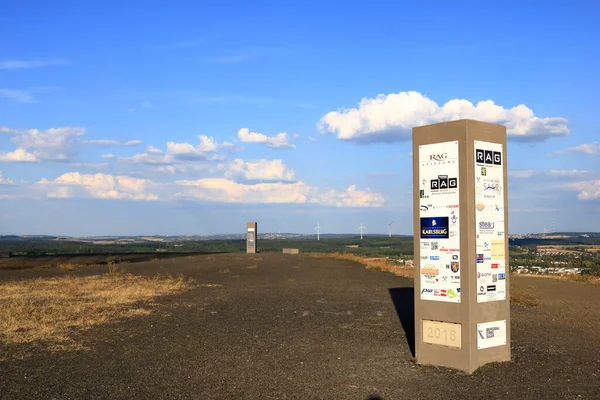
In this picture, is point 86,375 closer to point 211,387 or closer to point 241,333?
point 211,387

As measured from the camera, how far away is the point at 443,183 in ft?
31.4

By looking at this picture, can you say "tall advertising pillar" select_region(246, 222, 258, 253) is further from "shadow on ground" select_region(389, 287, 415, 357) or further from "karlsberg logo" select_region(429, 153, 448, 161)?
"karlsberg logo" select_region(429, 153, 448, 161)

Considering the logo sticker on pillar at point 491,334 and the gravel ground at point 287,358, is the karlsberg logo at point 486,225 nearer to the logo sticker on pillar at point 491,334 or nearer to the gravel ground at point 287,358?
the logo sticker on pillar at point 491,334

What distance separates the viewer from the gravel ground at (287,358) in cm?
820

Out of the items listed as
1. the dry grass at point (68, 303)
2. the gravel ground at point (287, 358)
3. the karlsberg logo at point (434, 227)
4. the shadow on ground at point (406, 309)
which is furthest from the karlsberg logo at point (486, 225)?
the dry grass at point (68, 303)

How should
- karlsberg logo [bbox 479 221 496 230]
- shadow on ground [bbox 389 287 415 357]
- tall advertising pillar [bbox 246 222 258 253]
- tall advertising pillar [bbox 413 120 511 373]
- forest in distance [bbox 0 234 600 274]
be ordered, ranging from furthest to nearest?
forest in distance [bbox 0 234 600 274]
tall advertising pillar [bbox 246 222 258 253]
shadow on ground [bbox 389 287 415 357]
karlsberg logo [bbox 479 221 496 230]
tall advertising pillar [bbox 413 120 511 373]

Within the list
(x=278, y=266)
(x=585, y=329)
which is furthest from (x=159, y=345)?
(x=278, y=266)

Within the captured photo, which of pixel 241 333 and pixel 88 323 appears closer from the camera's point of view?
pixel 241 333

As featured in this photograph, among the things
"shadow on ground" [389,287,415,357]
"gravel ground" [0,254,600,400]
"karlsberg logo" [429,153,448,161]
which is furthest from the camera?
"shadow on ground" [389,287,415,357]

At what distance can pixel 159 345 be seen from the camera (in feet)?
37.2

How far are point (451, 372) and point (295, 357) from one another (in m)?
2.80

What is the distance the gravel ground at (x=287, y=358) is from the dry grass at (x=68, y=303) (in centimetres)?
69

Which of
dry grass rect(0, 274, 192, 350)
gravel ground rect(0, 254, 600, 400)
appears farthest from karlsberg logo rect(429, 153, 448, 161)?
dry grass rect(0, 274, 192, 350)

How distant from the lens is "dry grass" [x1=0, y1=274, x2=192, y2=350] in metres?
12.6
